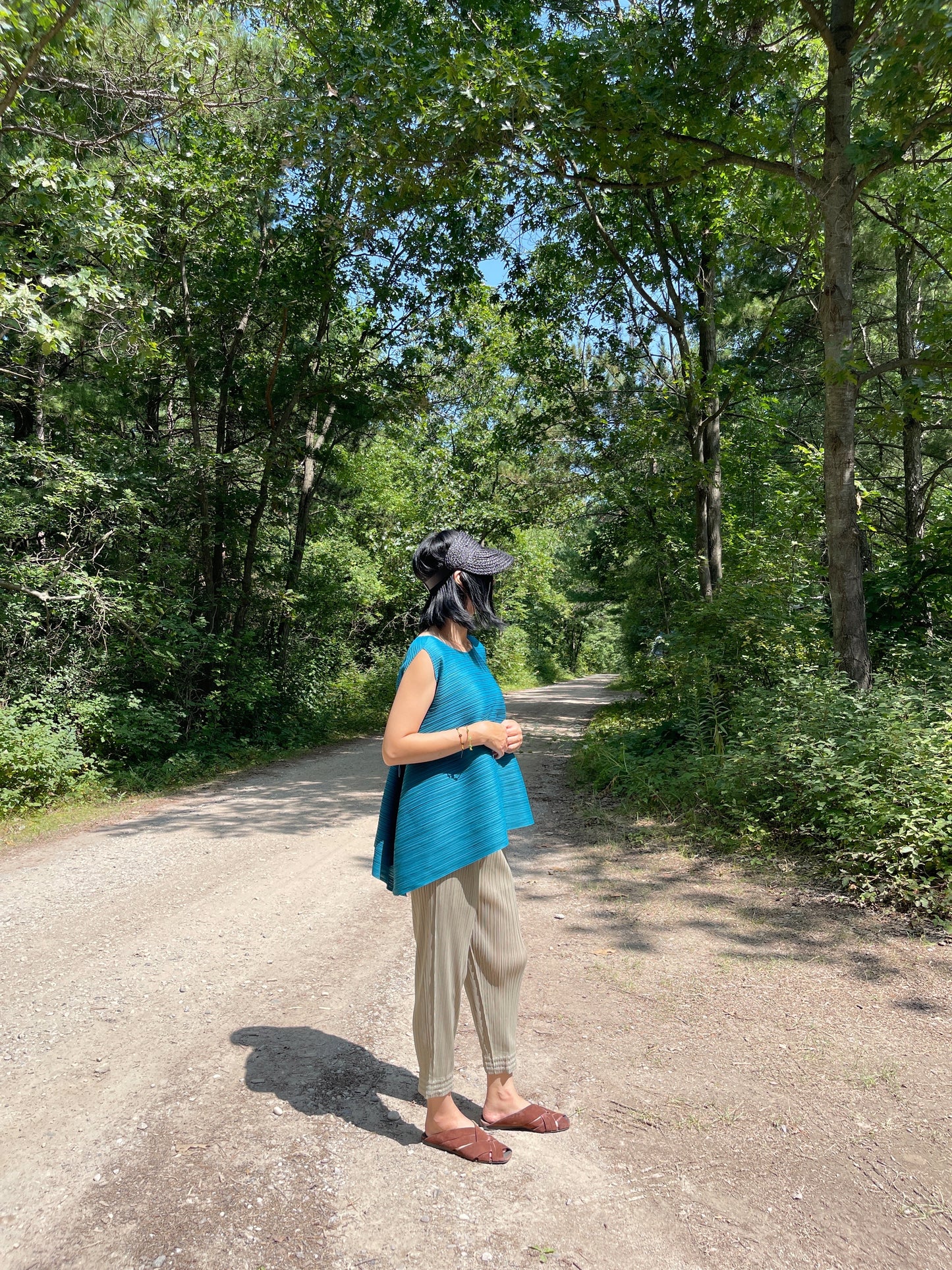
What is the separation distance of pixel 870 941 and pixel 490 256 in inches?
481

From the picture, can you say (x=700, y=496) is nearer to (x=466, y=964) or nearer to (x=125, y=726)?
(x=125, y=726)

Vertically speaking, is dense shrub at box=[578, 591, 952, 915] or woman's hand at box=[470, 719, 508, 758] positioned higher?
woman's hand at box=[470, 719, 508, 758]

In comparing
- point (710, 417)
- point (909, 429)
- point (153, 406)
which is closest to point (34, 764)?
point (153, 406)

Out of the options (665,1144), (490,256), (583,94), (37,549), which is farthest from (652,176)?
(665,1144)

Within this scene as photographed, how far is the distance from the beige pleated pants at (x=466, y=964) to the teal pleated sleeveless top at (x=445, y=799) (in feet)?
0.31

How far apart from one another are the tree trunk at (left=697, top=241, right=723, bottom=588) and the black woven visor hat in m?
9.41

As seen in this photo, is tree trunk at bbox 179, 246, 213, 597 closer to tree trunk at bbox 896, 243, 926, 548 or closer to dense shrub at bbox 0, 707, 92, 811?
dense shrub at bbox 0, 707, 92, 811

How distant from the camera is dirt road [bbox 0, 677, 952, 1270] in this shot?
7.08 ft

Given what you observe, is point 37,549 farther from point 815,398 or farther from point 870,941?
point 815,398

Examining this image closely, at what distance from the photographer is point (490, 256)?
13.1 metres

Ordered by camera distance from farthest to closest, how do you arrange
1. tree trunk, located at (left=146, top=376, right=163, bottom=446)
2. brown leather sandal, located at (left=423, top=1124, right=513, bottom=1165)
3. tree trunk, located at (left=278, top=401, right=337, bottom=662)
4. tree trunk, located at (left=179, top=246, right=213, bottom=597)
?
1. tree trunk, located at (left=278, top=401, right=337, bottom=662)
2. tree trunk, located at (left=146, top=376, right=163, bottom=446)
3. tree trunk, located at (left=179, top=246, right=213, bottom=597)
4. brown leather sandal, located at (left=423, top=1124, right=513, bottom=1165)

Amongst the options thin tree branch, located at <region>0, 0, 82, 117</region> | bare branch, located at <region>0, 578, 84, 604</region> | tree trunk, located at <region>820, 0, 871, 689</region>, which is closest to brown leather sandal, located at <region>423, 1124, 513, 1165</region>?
tree trunk, located at <region>820, 0, 871, 689</region>

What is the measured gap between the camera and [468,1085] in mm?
2967

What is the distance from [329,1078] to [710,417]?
10.8 metres
